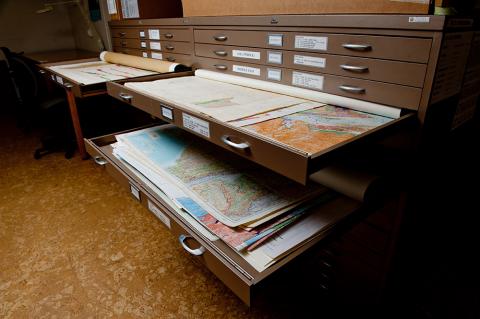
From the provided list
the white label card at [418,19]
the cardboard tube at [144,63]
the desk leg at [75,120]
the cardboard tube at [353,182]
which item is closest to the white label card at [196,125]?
the cardboard tube at [353,182]

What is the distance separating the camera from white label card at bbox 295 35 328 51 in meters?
0.92

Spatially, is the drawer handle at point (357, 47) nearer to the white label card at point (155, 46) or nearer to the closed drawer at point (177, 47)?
the closed drawer at point (177, 47)

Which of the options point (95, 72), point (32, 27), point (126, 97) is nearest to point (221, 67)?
point (126, 97)

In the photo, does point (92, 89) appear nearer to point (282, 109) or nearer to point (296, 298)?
point (282, 109)

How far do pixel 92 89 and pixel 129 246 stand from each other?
30.4 inches

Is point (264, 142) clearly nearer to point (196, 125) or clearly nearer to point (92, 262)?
point (196, 125)

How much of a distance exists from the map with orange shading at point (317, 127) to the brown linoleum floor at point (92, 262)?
83cm

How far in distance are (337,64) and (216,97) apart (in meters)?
0.35

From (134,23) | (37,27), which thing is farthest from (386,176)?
(37,27)

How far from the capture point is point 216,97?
992 millimetres

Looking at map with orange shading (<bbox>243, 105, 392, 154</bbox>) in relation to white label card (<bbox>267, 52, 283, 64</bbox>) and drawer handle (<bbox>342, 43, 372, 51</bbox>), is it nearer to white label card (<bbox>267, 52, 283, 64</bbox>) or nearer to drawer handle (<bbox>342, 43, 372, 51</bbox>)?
drawer handle (<bbox>342, 43, 372, 51</bbox>)

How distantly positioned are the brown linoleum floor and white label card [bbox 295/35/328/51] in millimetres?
959

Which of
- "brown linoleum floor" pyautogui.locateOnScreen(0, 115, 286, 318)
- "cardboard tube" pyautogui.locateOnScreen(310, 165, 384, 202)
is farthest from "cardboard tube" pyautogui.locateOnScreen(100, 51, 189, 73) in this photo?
"cardboard tube" pyautogui.locateOnScreen(310, 165, 384, 202)

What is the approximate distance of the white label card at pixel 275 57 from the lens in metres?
1.05
